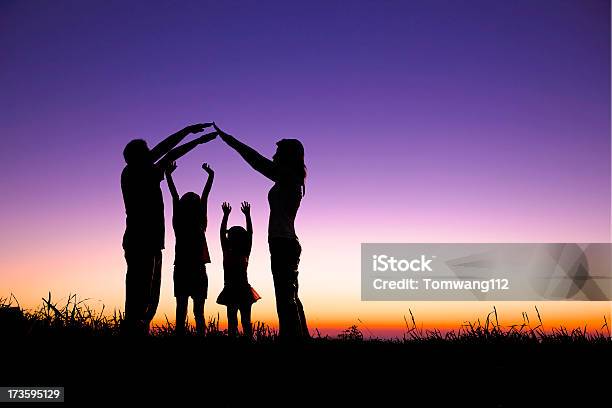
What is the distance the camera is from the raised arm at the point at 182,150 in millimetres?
8102

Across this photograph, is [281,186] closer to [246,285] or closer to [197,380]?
[197,380]

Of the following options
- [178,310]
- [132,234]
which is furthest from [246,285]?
[132,234]

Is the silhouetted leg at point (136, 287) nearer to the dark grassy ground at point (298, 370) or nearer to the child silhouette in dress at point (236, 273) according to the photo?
the dark grassy ground at point (298, 370)

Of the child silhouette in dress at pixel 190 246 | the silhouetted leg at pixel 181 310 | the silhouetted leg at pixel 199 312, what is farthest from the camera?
the silhouetted leg at pixel 199 312

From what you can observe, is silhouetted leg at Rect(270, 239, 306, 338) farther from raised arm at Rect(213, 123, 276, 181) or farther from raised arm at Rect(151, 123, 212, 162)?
raised arm at Rect(151, 123, 212, 162)

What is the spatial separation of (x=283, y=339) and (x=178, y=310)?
2.68 meters

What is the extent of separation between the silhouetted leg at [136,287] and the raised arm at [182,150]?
1.25 m

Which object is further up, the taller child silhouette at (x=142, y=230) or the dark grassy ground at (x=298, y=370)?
the taller child silhouette at (x=142, y=230)

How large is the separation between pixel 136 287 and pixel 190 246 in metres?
2.10

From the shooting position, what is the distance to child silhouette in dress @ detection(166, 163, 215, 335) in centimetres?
955

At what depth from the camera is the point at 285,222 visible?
738 cm

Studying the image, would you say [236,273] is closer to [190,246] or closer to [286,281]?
[190,246]

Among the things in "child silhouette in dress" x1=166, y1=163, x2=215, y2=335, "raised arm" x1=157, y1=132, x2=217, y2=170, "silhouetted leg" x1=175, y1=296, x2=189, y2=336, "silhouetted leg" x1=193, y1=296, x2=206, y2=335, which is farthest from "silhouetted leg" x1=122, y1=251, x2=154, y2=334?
"silhouetted leg" x1=193, y1=296, x2=206, y2=335

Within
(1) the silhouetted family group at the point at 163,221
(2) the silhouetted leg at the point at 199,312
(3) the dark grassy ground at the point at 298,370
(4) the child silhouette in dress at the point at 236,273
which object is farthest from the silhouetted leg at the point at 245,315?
(3) the dark grassy ground at the point at 298,370
